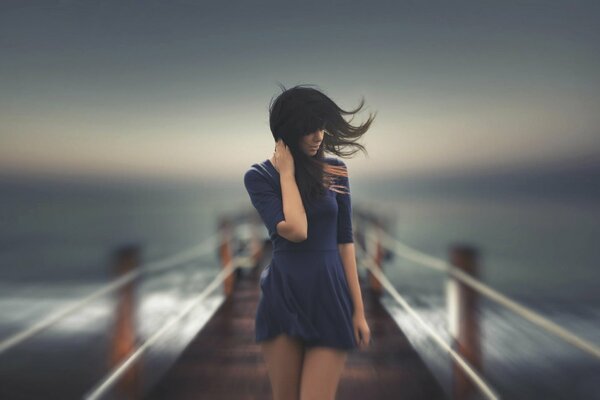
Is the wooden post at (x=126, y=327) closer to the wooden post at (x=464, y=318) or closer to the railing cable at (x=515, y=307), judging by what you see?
the railing cable at (x=515, y=307)

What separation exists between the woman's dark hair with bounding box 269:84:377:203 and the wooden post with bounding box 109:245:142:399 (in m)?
1.59

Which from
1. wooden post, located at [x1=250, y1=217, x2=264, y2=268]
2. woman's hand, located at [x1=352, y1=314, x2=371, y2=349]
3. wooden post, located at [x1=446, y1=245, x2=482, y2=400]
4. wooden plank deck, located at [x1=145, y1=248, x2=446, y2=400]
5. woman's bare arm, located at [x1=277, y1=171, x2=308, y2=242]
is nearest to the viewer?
woman's bare arm, located at [x1=277, y1=171, x2=308, y2=242]

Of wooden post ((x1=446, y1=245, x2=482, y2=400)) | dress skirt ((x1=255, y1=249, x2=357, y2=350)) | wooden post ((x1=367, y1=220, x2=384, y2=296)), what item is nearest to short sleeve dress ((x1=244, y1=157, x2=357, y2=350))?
dress skirt ((x1=255, y1=249, x2=357, y2=350))

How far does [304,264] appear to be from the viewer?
118 cm

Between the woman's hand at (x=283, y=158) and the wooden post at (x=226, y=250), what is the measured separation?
14.2ft

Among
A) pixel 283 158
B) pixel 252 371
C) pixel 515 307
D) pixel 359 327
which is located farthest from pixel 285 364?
pixel 252 371

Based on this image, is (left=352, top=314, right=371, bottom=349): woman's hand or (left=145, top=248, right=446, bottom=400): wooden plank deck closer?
(left=352, top=314, right=371, bottom=349): woman's hand

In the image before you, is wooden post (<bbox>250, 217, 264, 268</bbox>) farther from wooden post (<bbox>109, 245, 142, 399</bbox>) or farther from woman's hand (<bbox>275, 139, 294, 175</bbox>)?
woman's hand (<bbox>275, 139, 294, 175</bbox>)

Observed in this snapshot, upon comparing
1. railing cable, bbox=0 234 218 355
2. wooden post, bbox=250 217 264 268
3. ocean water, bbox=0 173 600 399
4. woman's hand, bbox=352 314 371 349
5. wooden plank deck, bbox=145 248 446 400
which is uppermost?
woman's hand, bbox=352 314 371 349

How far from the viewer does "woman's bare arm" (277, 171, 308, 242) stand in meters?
1.10

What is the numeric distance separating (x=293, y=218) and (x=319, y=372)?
15.2 inches

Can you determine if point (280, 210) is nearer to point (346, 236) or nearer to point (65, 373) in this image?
point (346, 236)

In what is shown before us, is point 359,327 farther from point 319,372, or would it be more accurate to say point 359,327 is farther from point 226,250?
point 226,250

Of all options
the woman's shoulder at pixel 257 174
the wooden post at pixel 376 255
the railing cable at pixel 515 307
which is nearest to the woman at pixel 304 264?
the woman's shoulder at pixel 257 174
